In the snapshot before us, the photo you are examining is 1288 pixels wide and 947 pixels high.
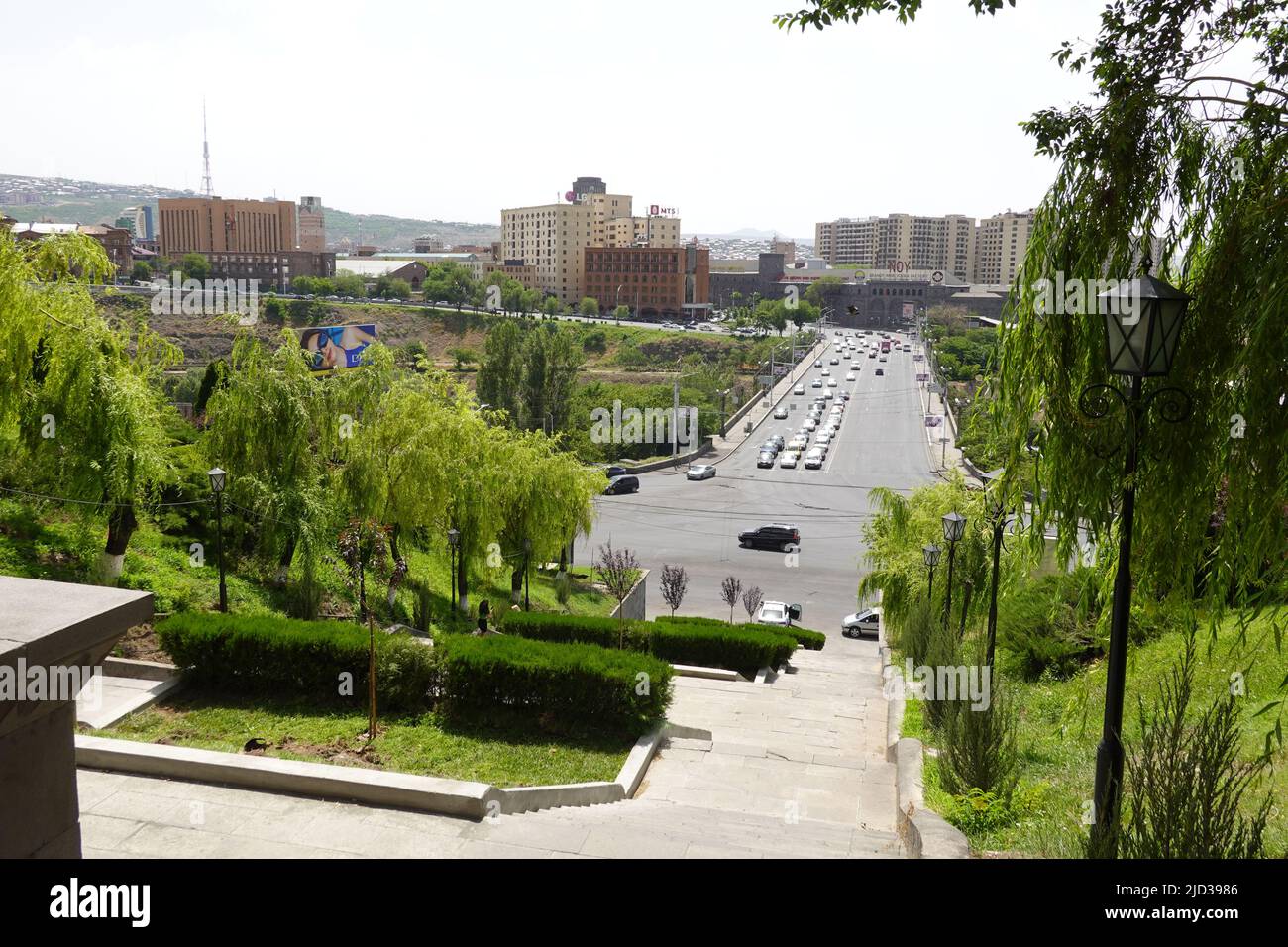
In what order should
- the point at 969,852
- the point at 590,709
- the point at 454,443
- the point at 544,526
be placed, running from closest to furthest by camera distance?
the point at 969,852, the point at 590,709, the point at 454,443, the point at 544,526

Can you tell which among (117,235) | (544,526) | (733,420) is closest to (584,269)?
(117,235)

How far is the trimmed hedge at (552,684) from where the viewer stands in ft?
32.8

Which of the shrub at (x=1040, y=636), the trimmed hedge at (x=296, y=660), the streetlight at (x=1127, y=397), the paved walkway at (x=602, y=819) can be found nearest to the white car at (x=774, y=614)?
the shrub at (x=1040, y=636)

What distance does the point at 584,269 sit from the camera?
149250 millimetres

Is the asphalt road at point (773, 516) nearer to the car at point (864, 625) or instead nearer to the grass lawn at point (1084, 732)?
the car at point (864, 625)

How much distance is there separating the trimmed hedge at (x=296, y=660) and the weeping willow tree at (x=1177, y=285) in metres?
6.74

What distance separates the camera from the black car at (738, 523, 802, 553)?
113ft

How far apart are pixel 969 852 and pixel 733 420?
60.5 meters

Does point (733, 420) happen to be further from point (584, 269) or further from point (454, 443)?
point (584, 269)

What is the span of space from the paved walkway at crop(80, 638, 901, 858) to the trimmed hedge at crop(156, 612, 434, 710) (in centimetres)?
270

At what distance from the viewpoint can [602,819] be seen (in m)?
7.27

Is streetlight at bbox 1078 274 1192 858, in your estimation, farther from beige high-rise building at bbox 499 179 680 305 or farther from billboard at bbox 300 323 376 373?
beige high-rise building at bbox 499 179 680 305

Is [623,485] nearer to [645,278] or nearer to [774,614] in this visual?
[774,614]

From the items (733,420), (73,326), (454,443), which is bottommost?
(733,420)
